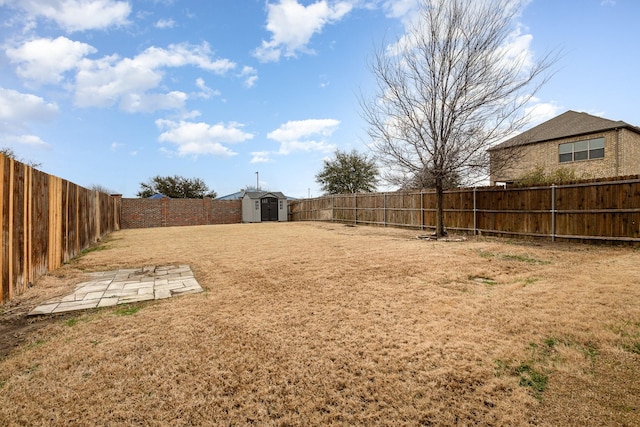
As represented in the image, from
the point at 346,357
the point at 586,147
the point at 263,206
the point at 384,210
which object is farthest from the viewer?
the point at 263,206

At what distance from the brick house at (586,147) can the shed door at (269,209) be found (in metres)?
16.8

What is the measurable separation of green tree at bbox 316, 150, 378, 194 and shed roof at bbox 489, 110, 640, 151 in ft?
51.5

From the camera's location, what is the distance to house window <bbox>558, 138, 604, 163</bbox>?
15.1 m

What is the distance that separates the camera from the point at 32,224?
4426 millimetres

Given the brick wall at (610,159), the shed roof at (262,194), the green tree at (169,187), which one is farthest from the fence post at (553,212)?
the green tree at (169,187)

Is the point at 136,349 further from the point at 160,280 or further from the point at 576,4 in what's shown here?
the point at 576,4

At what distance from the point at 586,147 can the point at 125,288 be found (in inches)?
826

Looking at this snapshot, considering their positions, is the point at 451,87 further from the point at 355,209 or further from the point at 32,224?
the point at 32,224

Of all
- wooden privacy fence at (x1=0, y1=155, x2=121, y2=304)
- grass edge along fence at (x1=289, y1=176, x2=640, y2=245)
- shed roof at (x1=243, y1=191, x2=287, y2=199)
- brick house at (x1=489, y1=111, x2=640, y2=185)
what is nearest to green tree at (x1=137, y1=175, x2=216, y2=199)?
shed roof at (x1=243, y1=191, x2=287, y2=199)

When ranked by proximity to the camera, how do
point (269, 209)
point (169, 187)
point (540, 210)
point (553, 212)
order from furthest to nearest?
point (169, 187)
point (269, 209)
point (540, 210)
point (553, 212)

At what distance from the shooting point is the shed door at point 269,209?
25188 mm

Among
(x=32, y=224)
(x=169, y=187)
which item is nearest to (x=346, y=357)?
(x=32, y=224)

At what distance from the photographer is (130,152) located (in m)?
15.7

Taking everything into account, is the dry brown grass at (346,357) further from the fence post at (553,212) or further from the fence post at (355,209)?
the fence post at (355,209)
